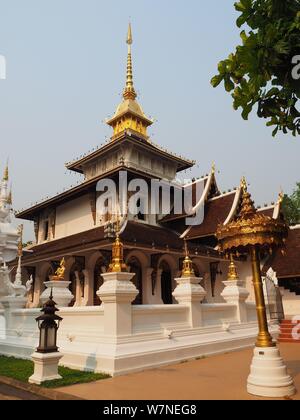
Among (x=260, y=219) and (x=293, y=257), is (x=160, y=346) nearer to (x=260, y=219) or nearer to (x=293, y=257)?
(x=260, y=219)

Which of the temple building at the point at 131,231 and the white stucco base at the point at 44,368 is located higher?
the temple building at the point at 131,231

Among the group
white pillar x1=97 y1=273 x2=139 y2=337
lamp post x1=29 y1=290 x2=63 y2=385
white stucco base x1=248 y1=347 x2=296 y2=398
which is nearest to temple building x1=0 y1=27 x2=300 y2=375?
white pillar x1=97 y1=273 x2=139 y2=337

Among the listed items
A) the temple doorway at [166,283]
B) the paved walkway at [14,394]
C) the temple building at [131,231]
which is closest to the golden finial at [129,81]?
the temple building at [131,231]

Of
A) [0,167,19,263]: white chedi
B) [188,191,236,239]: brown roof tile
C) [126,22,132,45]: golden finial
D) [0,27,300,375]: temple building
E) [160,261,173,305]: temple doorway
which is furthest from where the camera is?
[126,22,132,45]: golden finial

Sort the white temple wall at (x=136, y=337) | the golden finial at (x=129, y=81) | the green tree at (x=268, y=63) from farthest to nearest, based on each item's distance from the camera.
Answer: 1. the golden finial at (x=129, y=81)
2. the white temple wall at (x=136, y=337)
3. the green tree at (x=268, y=63)

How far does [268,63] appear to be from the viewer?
4.07 m

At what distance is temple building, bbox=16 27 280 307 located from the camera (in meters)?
17.0

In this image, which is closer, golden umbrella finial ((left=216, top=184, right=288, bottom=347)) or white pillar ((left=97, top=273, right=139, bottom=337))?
golden umbrella finial ((left=216, top=184, right=288, bottom=347))

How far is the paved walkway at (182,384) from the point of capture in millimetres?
5543

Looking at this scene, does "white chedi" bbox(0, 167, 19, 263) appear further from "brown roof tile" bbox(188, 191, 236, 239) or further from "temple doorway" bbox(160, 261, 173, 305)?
"brown roof tile" bbox(188, 191, 236, 239)

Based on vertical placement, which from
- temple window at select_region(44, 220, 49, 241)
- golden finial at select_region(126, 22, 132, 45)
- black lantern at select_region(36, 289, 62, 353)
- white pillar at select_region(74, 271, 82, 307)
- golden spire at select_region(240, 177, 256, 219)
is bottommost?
black lantern at select_region(36, 289, 62, 353)
